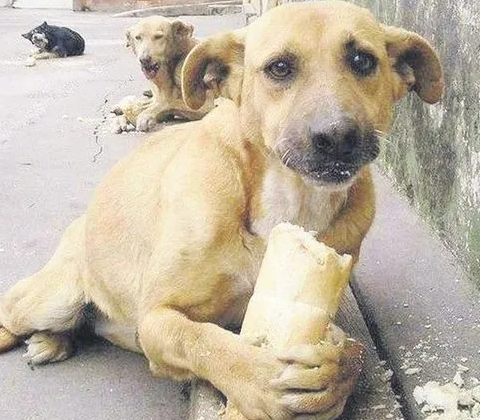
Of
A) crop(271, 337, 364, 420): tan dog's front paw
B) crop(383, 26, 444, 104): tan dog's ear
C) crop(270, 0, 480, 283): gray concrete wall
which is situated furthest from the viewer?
crop(270, 0, 480, 283): gray concrete wall

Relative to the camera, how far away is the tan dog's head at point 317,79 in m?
2.71

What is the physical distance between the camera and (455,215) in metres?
3.80

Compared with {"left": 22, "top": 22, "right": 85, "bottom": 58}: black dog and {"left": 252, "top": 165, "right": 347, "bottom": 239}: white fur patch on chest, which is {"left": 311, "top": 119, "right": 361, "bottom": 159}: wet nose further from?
{"left": 22, "top": 22, "right": 85, "bottom": 58}: black dog

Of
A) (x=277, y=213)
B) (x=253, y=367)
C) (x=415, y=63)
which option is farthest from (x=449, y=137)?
(x=253, y=367)

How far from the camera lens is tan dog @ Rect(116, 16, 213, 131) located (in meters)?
8.47

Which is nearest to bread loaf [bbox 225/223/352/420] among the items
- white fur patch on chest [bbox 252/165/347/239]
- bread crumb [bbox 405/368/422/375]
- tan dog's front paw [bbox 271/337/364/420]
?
tan dog's front paw [bbox 271/337/364/420]

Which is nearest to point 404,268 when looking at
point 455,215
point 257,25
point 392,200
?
point 455,215

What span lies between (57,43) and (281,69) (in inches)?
431

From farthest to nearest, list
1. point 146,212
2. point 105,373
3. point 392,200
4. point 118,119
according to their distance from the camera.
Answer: point 118,119, point 392,200, point 105,373, point 146,212

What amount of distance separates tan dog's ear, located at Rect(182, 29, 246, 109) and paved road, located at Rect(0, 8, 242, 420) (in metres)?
1.11

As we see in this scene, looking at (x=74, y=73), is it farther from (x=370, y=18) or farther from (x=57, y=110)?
(x=370, y=18)

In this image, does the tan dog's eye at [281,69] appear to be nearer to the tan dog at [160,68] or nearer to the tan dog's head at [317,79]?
the tan dog's head at [317,79]

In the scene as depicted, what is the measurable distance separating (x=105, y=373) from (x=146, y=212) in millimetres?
698

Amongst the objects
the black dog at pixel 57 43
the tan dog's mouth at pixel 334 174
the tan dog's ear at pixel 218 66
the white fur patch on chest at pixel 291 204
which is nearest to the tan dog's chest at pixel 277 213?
the white fur patch on chest at pixel 291 204
